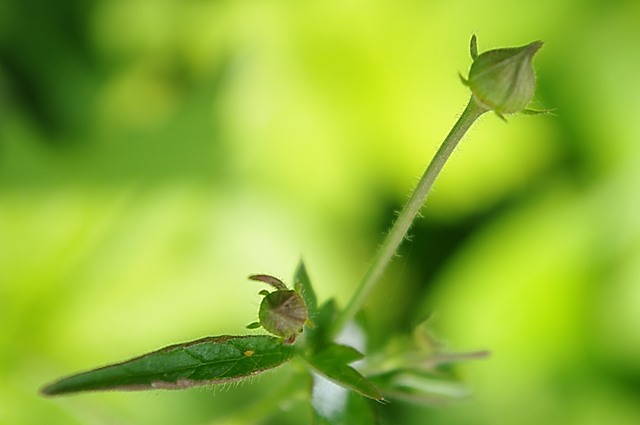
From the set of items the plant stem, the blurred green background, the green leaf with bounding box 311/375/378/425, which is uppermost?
the blurred green background

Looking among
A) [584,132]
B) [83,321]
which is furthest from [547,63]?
[83,321]

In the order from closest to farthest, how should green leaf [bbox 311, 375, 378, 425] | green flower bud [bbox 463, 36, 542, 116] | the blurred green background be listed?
green flower bud [bbox 463, 36, 542, 116]
green leaf [bbox 311, 375, 378, 425]
the blurred green background

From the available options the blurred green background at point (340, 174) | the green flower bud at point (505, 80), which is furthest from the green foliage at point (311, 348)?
the blurred green background at point (340, 174)

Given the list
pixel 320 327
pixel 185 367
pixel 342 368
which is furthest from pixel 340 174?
pixel 185 367

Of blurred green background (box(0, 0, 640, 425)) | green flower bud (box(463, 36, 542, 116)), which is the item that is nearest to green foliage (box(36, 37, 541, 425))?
green flower bud (box(463, 36, 542, 116))

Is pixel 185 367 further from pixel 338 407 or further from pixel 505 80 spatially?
pixel 505 80

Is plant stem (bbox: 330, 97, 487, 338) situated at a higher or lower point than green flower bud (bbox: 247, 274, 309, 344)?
higher

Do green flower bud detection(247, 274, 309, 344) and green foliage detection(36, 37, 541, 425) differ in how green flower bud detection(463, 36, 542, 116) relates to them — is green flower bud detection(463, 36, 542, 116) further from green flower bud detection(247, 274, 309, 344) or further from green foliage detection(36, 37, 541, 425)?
green flower bud detection(247, 274, 309, 344)
